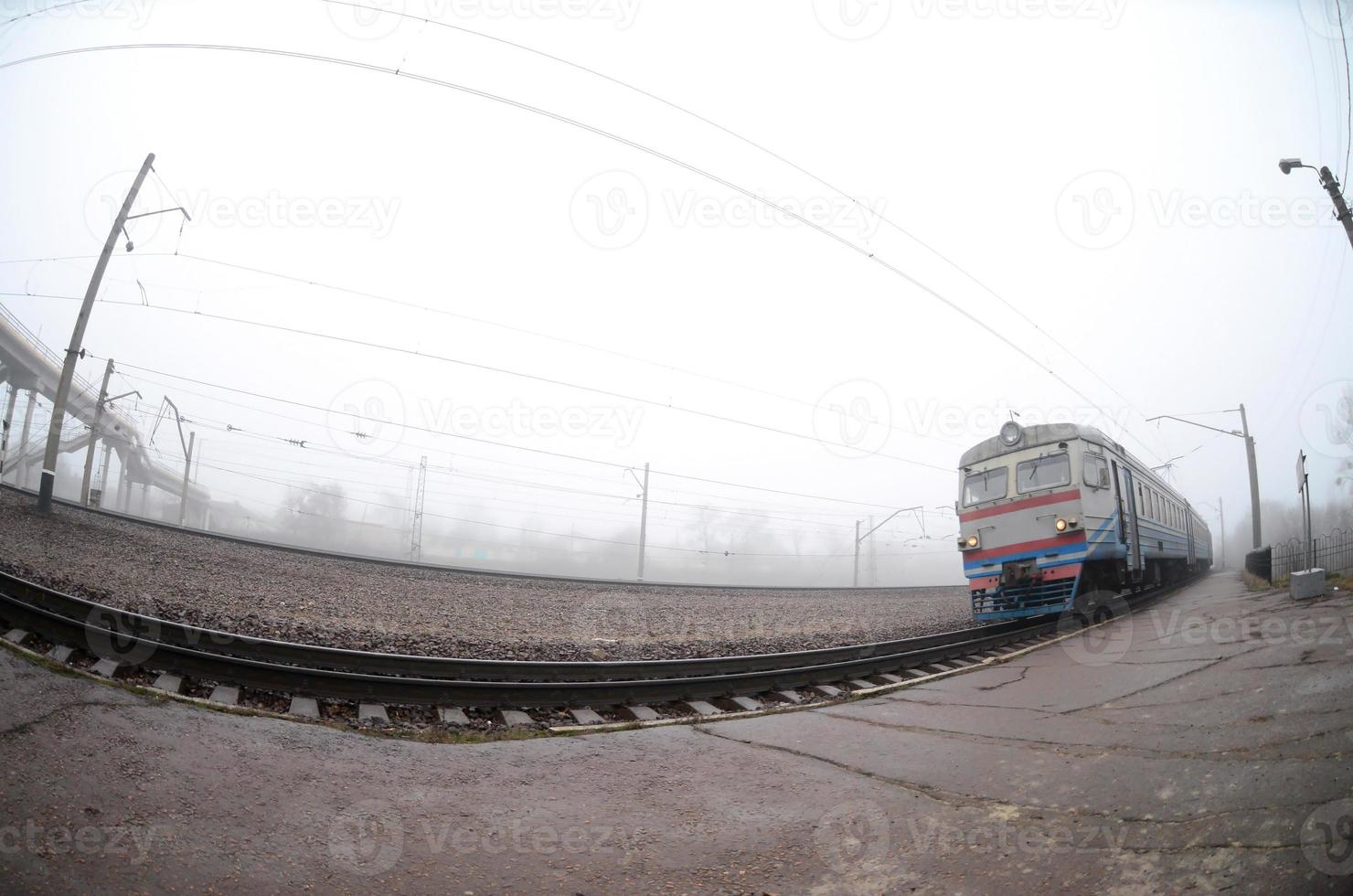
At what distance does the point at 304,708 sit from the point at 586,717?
2.21 metres

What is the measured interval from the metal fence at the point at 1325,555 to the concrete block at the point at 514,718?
15.6 metres

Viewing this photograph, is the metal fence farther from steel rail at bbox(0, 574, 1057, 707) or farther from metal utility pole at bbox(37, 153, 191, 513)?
metal utility pole at bbox(37, 153, 191, 513)

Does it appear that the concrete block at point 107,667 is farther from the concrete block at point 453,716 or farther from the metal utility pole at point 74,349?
the metal utility pole at point 74,349

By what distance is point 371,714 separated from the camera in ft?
14.6

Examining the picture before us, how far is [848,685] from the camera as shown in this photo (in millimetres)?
6539

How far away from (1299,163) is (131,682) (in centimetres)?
1614

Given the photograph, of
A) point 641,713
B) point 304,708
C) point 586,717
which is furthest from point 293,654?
point 641,713

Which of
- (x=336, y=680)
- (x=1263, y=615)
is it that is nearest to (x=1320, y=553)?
(x=1263, y=615)

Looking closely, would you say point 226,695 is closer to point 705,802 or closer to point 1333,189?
point 705,802

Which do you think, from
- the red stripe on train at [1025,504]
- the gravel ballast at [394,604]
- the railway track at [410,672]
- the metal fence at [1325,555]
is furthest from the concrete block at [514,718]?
the metal fence at [1325,555]

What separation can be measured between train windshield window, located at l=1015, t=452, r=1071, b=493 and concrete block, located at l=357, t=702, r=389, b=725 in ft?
35.6

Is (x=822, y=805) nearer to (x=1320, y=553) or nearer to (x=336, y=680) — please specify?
(x=336, y=680)

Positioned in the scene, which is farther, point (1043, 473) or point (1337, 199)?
point (1043, 473)

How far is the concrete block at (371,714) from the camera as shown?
433 centimetres
